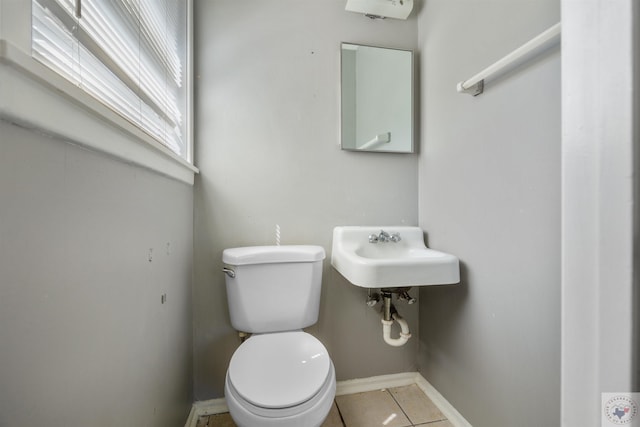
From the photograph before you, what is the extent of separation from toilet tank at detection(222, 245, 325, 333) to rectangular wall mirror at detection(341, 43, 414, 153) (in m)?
0.65

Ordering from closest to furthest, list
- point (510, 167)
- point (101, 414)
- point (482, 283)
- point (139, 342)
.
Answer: point (101, 414) → point (139, 342) → point (510, 167) → point (482, 283)

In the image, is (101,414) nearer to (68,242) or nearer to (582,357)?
(68,242)

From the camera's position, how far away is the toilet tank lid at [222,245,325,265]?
107 cm

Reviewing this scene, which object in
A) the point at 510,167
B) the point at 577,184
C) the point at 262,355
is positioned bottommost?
the point at 262,355

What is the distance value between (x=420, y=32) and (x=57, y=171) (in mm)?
1621

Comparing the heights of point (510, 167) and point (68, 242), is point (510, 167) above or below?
above

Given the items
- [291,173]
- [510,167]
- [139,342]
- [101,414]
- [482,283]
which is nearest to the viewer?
[101,414]

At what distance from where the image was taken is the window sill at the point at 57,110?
1.06ft

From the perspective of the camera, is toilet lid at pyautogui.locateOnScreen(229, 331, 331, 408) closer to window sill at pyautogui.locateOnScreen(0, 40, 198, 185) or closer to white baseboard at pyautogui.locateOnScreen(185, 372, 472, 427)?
white baseboard at pyautogui.locateOnScreen(185, 372, 472, 427)

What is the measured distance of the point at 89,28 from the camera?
541mm

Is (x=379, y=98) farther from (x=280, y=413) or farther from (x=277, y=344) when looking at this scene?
(x=280, y=413)

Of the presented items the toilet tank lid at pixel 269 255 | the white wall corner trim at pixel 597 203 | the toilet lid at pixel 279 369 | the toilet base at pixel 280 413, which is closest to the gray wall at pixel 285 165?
the toilet tank lid at pixel 269 255

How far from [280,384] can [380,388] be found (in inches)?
32.4

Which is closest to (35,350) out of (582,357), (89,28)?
(89,28)
